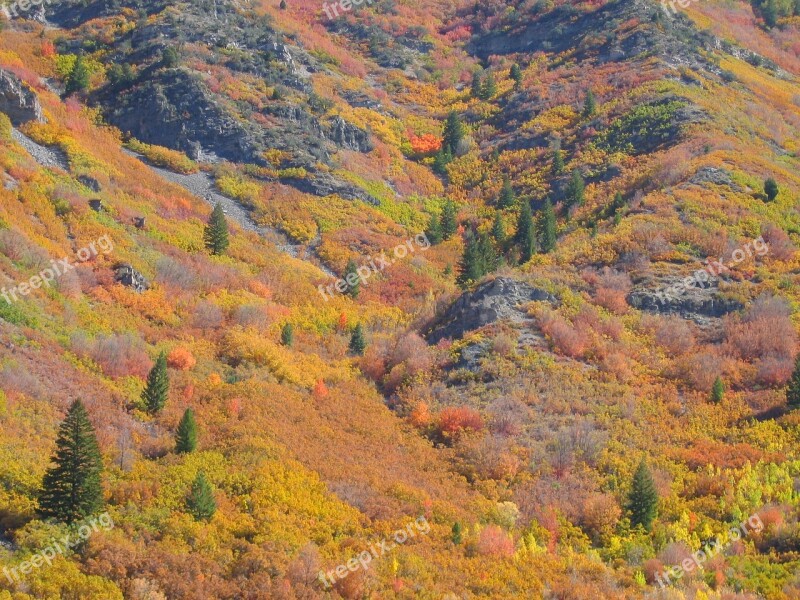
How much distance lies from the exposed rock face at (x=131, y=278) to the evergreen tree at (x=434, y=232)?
74.2 feet

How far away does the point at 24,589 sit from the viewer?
12.8m

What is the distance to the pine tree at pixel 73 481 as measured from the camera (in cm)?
1464

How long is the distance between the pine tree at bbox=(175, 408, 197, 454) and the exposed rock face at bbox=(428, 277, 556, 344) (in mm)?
14398

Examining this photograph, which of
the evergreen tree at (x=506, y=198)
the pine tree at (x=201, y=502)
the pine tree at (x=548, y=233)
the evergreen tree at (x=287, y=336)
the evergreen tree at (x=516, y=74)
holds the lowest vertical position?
the evergreen tree at (x=287, y=336)

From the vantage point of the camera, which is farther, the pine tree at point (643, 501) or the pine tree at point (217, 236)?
the pine tree at point (217, 236)

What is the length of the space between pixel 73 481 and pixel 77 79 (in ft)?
163

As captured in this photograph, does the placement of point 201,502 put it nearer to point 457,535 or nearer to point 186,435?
point 186,435

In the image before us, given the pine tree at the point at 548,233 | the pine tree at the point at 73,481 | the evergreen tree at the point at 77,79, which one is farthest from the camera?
the evergreen tree at the point at 77,79

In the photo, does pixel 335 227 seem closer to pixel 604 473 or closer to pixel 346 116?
pixel 346 116

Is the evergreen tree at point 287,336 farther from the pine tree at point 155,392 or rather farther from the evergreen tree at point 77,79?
the evergreen tree at point 77,79

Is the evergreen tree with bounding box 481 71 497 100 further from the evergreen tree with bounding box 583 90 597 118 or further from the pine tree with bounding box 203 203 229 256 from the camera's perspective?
the pine tree with bounding box 203 203 229 256

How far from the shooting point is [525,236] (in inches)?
1763

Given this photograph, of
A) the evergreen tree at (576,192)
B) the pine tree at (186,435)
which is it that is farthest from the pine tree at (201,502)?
the evergreen tree at (576,192)

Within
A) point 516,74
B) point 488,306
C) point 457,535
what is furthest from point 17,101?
point 516,74
